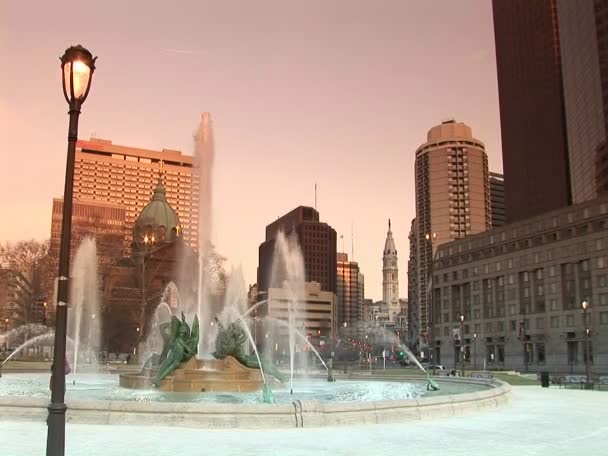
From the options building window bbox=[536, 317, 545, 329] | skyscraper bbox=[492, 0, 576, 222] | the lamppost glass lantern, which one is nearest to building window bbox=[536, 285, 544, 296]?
building window bbox=[536, 317, 545, 329]

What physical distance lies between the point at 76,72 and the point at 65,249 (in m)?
2.92

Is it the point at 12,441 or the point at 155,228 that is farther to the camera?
the point at 155,228

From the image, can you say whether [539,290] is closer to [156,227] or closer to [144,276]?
[144,276]

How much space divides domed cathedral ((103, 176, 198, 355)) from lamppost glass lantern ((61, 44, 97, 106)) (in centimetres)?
7326

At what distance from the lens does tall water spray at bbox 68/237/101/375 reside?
83.0m

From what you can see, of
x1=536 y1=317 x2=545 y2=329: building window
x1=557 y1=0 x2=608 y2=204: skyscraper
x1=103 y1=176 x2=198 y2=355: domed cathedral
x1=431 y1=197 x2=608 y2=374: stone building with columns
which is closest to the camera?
x1=431 y1=197 x2=608 y2=374: stone building with columns

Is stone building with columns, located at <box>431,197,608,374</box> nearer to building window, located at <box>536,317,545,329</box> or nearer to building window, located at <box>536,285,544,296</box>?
building window, located at <box>536,317,545,329</box>

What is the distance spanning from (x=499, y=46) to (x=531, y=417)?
18683 cm

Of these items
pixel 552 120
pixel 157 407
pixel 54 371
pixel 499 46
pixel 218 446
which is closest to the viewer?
pixel 54 371

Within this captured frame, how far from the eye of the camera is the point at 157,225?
13088cm

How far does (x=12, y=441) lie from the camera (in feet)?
47.4

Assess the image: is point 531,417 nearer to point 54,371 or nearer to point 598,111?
point 54,371

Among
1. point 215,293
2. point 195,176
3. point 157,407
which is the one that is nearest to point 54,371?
point 157,407

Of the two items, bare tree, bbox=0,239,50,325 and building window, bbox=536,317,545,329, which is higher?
bare tree, bbox=0,239,50,325
